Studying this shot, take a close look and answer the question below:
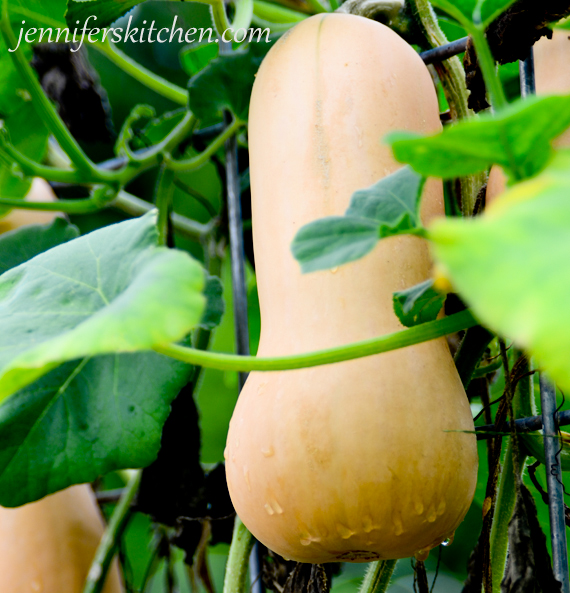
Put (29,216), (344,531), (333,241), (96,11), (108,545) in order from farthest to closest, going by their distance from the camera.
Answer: (29,216)
(108,545)
(96,11)
(344,531)
(333,241)

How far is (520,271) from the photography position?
170 millimetres

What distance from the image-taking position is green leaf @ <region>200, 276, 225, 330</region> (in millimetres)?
546

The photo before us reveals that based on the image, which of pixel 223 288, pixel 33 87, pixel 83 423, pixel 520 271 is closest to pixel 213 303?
pixel 223 288

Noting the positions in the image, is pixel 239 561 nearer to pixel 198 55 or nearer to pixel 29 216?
pixel 29 216

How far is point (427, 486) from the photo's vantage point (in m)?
0.39

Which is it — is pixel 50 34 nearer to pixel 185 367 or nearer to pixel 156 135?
pixel 156 135

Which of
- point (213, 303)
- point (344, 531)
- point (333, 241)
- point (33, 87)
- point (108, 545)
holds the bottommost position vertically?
point (108, 545)

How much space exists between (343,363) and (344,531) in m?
0.11

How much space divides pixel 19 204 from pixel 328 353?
17.7 inches

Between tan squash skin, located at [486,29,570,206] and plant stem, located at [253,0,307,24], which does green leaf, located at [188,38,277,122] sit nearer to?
plant stem, located at [253,0,307,24]

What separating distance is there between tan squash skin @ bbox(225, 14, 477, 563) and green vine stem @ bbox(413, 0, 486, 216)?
0.05 metres

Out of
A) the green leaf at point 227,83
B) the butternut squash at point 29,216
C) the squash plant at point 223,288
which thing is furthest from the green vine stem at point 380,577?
the butternut squash at point 29,216

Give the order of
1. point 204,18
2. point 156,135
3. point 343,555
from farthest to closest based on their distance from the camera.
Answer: point 204,18 → point 156,135 → point 343,555

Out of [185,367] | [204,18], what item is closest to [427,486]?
[185,367]
